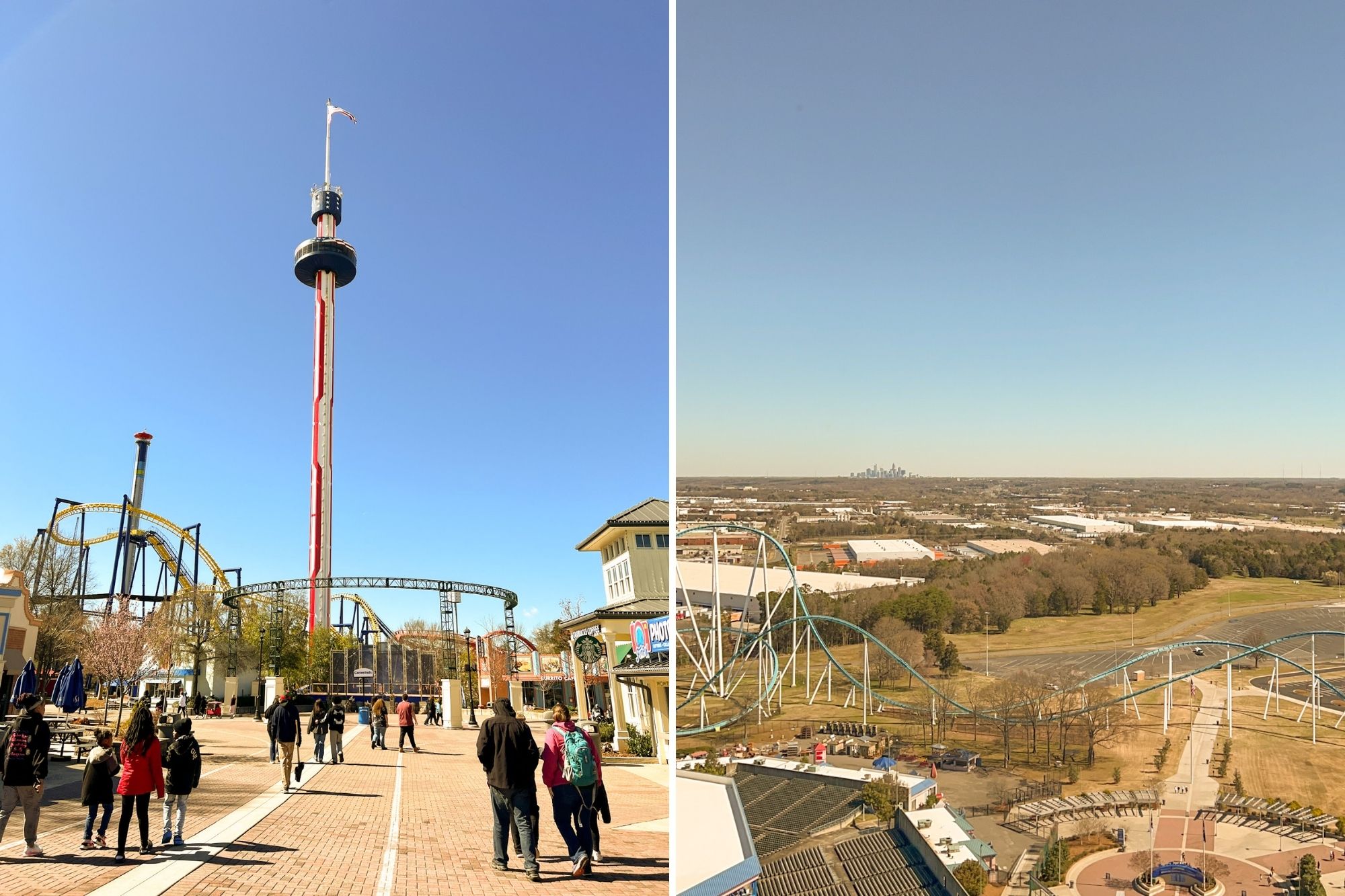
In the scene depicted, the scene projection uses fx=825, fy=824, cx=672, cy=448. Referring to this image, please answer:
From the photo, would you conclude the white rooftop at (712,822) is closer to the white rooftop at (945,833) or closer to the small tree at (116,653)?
the small tree at (116,653)

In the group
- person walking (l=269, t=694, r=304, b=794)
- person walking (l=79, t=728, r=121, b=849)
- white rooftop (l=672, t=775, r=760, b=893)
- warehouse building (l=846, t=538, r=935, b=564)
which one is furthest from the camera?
warehouse building (l=846, t=538, r=935, b=564)

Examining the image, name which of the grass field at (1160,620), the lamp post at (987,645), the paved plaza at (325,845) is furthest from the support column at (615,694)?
the grass field at (1160,620)

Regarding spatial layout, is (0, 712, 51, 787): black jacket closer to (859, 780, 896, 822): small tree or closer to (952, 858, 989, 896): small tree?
(952, 858, 989, 896): small tree

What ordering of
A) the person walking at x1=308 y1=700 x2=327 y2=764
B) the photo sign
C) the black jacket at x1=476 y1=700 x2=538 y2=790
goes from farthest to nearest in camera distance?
the photo sign < the person walking at x1=308 y1=700 x2=327 y2=764 < the black jacket at x1=476 y1=700 x2=538 y2=790

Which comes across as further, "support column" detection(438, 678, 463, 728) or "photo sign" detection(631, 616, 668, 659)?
"support column" detection(438, 678, 463, 728)

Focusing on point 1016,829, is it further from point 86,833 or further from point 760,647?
point 86,833

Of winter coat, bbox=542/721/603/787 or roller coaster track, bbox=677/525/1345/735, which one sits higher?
winter coat, bbox=542/721/603/787

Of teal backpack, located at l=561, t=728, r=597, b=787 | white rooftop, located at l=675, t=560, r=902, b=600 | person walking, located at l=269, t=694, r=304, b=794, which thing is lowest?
white rooftop, located at l=675, t=560, r=902, b=600

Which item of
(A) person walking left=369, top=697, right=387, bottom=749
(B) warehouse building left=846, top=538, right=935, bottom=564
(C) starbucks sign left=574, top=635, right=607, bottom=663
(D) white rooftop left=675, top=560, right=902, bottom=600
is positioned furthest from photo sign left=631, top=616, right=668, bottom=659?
(B) warehouse building left=846, top=538, right=935, bottom=564
